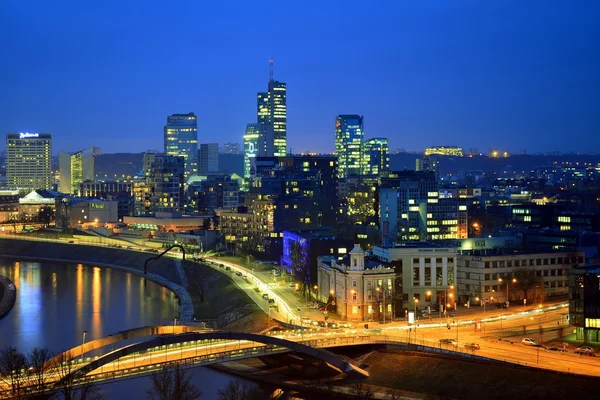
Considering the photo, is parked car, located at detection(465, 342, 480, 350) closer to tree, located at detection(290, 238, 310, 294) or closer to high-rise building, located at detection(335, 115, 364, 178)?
tree, located at detection(290, 238, 310, 294)

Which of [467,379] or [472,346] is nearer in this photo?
[467,379]

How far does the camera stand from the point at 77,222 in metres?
58.5

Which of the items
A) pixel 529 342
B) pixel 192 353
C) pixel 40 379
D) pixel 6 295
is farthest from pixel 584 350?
pixel 6 295

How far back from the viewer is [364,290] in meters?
22.7

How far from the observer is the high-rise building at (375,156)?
91812mm

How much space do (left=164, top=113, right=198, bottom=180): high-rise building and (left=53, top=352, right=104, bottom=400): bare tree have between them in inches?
3749

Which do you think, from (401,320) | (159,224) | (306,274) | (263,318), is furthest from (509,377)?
(159,224)

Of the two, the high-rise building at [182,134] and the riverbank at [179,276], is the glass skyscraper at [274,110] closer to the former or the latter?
the high-rise building at [182,134]

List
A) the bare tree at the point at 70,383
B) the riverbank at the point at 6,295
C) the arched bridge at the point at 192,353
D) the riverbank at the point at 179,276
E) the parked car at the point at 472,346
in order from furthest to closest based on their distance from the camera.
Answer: the riverbank at the point at 6,295 < the riverbank at the point at 179,276 < the parked car at the point at 472,346 < the arched bridge at the point at 192,353 < the bare tree at the point at 70,383

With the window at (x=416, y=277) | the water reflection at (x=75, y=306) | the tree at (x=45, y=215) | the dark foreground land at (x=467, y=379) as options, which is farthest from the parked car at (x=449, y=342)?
the tree at (x=45, y=215)

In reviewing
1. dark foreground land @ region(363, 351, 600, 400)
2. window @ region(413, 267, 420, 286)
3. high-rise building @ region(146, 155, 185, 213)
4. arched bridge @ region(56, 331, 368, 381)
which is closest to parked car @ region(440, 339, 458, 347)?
dark foreground land @ region(363, 351, 600, 400)

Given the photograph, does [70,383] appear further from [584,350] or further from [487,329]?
[487,329]

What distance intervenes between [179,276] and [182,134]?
7765 cm

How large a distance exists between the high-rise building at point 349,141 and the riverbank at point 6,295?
58.1 metres
